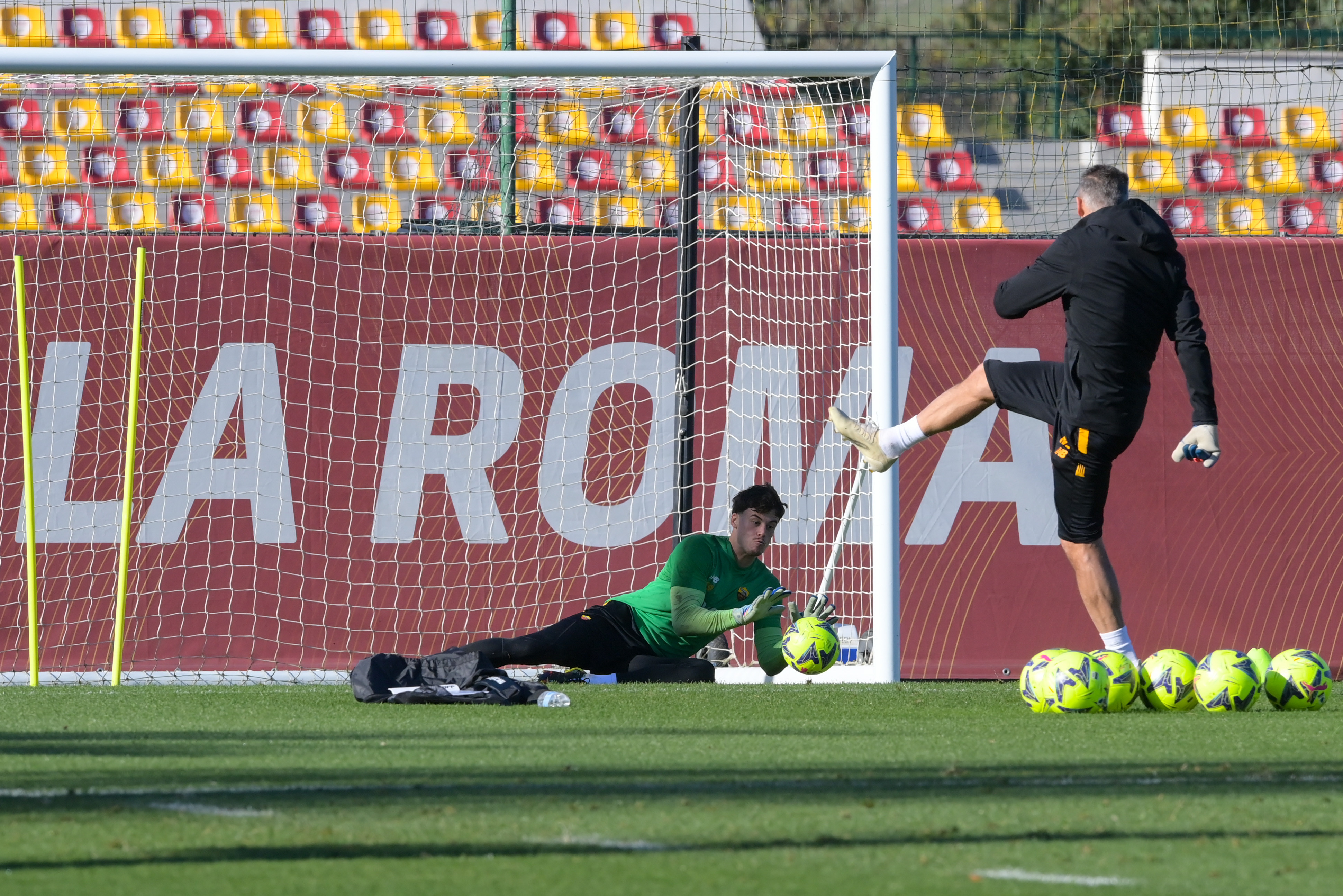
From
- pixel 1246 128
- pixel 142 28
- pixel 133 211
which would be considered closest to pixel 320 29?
pixel 142 28

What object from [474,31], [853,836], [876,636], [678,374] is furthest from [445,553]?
[474,31]

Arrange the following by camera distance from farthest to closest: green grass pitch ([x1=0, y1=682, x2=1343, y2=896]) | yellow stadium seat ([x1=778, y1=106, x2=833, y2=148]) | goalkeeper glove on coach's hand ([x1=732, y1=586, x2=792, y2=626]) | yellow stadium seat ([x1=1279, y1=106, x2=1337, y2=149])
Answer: yellow stadium seat ([x1=1279, y1=106, x2=1337, y2=149]) → yellow stadium seat ([x1=778, y1=106, x2=833, y2=148]) → goalkeeper glove on coach's hand ([x1=732, y1=586, x2=792, y2=626]) → green grass pitch ([x1=0, y1=682, x2=1343, y2=896])

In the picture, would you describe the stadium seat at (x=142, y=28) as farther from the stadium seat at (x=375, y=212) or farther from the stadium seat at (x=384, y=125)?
the stadium seat at (x=375, y=212)

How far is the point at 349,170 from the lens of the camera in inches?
524

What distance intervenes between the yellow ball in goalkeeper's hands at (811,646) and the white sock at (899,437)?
0.79m

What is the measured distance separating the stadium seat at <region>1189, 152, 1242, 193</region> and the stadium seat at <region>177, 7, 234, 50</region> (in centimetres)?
949

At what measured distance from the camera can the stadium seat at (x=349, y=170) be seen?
40.6 ft

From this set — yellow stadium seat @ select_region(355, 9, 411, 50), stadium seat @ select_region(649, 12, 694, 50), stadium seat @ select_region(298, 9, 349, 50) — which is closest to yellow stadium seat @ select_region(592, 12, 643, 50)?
stadium seat @ select_region(649, 12, 694, 50)

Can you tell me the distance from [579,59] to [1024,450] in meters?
3.31

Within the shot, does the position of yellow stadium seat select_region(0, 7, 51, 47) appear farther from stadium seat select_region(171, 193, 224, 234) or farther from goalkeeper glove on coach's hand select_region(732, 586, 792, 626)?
goalkeeper glove on coach's hand select_region(732, 586, 792, 626)

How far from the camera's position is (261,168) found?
12711mm

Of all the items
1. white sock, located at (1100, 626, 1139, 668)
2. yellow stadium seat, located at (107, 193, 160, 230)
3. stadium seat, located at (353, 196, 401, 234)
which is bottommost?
white sock, located at (1100, 626, 1139, 668)

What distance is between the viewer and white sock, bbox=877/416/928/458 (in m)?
6.44

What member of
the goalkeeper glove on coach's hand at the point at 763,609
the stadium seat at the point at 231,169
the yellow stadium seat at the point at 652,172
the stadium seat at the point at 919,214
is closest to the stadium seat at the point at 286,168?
the stadium seat at the point at 231,169
